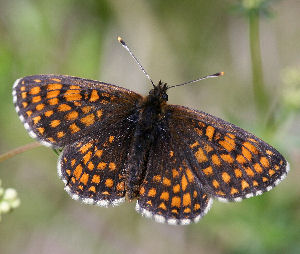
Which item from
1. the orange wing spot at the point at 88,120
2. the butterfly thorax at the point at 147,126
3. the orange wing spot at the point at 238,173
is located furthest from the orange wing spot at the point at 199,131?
the orange wing spot at the point at 88,120

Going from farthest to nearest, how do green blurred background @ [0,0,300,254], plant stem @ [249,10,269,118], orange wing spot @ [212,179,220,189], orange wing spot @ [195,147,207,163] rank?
green blurred background @ [0,0,300,254] < plant stem @ [249,10,269,118] < orange wing spot @ [195,147,207,163] < orange wing spot @ [212,179,220,189]

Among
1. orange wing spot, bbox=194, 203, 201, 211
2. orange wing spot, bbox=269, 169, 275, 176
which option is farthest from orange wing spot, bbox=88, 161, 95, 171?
orange wing spot, bbox=269, 169, 275, 176

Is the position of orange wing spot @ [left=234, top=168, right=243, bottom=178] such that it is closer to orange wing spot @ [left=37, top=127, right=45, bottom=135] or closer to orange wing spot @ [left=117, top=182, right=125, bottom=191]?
orange wing spot @ [left=117, top=182, right=125, bottom=191]

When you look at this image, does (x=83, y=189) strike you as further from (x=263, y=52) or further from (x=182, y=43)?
(x=263, y=52)

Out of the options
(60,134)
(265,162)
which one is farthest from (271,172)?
(60,134)

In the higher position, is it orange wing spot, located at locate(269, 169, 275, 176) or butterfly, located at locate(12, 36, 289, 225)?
butterfly, located at locate(12, 36, 289, 225)

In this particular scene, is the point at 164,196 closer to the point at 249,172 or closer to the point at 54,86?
the point at 249,172

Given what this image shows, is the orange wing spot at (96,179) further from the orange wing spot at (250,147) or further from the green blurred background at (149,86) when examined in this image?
the green blurred background at (149,86)
